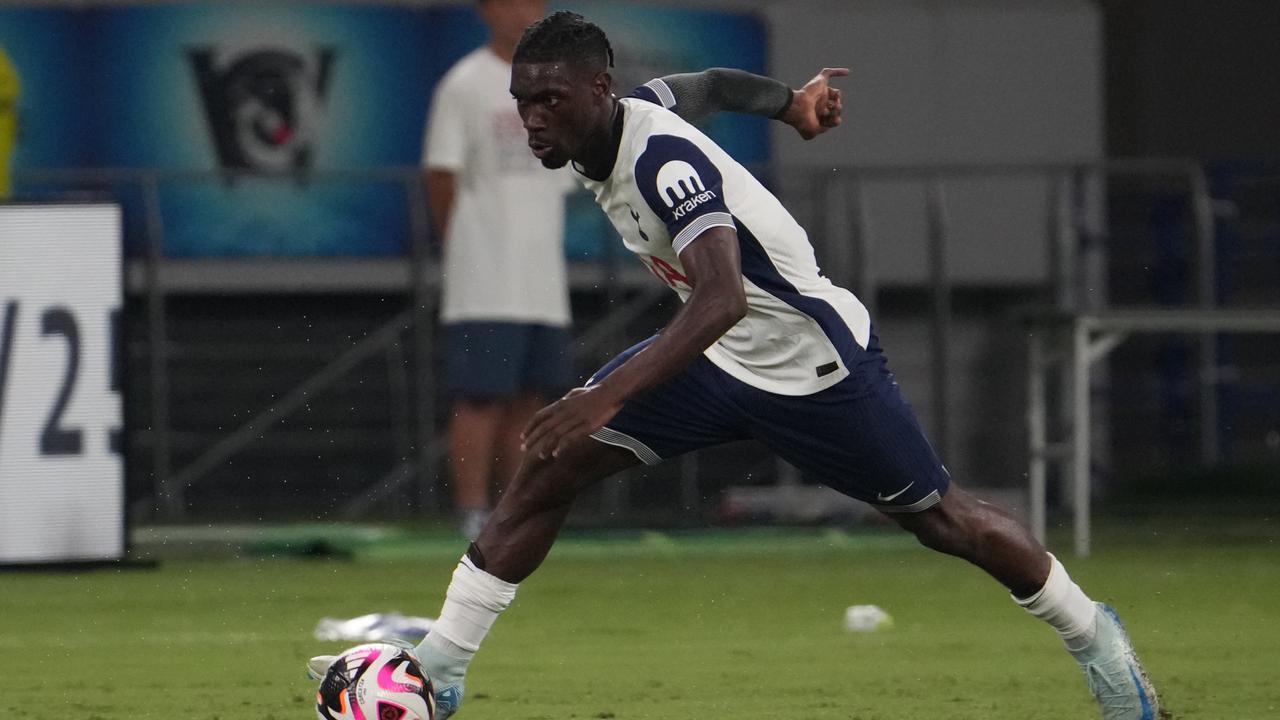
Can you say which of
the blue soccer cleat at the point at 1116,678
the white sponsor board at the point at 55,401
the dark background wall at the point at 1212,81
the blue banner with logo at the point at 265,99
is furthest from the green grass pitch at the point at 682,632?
the dark background wall at the point at 1212,81

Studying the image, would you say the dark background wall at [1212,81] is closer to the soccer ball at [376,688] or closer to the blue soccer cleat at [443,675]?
the blue soccer cleat at [443,675]

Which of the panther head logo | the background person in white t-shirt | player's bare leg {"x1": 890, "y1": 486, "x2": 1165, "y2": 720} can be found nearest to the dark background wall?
the panther head logo

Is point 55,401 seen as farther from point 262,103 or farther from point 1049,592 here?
point 1049,592

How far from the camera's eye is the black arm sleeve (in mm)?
6516

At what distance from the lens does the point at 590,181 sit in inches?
235

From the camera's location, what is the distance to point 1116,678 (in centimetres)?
602

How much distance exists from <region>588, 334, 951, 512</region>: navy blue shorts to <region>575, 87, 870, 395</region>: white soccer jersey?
0.04m

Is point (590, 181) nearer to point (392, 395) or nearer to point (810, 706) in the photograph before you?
point (810, 706)

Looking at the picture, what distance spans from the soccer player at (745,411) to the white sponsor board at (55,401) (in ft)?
16.6

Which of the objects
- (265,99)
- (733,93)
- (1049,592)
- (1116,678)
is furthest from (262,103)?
(1116,678)

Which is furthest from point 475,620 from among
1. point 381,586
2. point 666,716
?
point 381,586

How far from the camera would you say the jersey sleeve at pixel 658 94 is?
6324 millimetres

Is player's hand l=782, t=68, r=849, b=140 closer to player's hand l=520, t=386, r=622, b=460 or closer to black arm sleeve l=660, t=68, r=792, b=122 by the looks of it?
black arm sleeve l=660, t=68, r=792, b=122

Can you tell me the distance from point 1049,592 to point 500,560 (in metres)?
1.32
